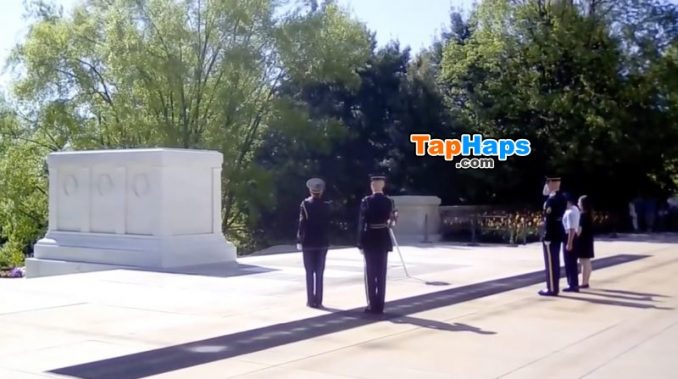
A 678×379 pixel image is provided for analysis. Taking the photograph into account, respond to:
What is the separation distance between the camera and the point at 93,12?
33594 millimetres

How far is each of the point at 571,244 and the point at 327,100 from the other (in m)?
22.6

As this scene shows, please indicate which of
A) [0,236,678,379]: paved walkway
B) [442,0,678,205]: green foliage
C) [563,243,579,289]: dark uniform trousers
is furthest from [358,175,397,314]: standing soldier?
[442,0,678,205]: green foliage

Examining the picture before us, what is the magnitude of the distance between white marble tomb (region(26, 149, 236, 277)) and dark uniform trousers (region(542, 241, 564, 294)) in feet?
24.0

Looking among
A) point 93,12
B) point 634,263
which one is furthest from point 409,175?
point 634,263

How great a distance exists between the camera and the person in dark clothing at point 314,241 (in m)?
11.8

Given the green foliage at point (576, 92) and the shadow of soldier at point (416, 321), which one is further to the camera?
the green foliage at point (576, 92)

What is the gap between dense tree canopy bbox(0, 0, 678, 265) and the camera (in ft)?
106

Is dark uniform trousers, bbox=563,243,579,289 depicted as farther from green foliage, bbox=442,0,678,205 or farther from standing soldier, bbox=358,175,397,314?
green foliage, bbox=442,0,678,205

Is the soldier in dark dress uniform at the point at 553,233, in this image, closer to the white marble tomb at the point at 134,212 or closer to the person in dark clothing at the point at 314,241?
the person in dark clothing at the point at 314,241

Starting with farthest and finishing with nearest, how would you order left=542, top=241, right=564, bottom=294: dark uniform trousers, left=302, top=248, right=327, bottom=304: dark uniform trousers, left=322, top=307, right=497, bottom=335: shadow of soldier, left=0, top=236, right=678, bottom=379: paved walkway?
1. left=542, top=241, right=564, bottom=294: dark uniform trousers
2. left=302, top=248, right=327, bottom=304: dark uniform trousers
3. left=322, top=307, right=497, bottom=335: shadow of soldier
4. left=0, top=236, right=678, bottom=379: paved walkway

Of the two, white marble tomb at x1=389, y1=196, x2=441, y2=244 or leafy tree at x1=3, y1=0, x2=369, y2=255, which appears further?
leafy tree at x1=3, y1=0, x2=369, y2=255

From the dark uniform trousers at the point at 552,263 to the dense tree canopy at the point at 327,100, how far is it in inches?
792

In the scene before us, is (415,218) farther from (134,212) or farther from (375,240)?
(375,240)

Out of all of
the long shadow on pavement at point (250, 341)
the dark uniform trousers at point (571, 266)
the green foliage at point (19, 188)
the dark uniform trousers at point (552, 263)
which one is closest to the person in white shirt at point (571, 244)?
the dark uniform trousers at point (571, 266)
